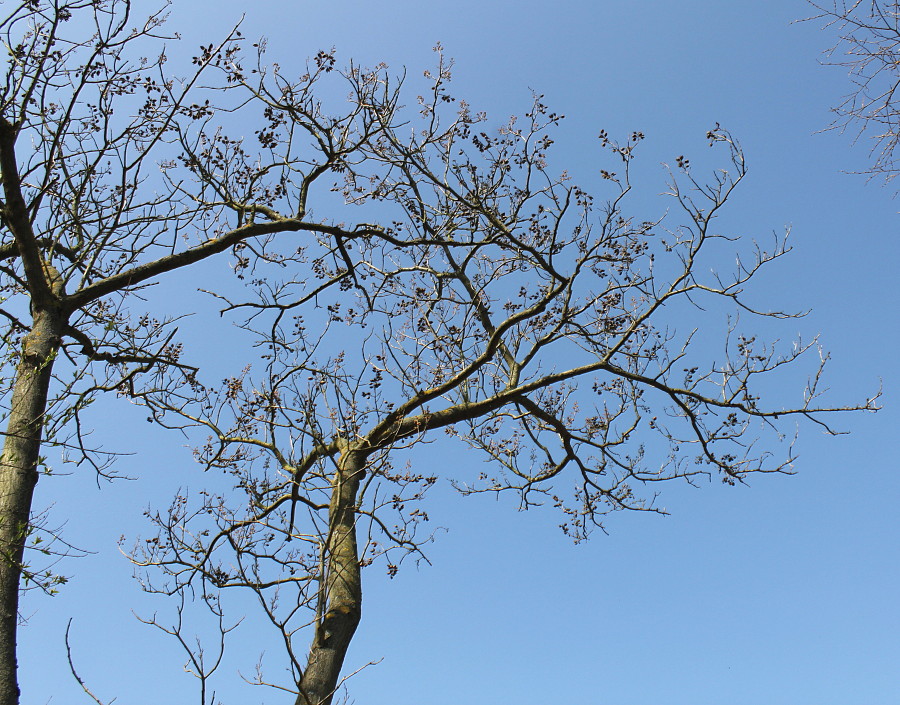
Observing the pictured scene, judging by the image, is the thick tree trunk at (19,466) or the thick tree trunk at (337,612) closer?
the thick tree trunk at (19,466)

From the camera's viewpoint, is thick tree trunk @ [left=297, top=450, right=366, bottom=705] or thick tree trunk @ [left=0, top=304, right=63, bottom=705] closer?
thick tree trunk @ [left=0, top=304, right=63, bottom=705]

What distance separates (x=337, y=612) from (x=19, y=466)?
263 centimetres

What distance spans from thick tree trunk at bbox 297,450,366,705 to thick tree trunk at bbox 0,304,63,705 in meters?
1.90

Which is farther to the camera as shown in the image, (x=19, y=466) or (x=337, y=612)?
(x=337, y=612)

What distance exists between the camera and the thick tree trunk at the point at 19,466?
11.9ft

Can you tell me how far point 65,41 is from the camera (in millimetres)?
4539

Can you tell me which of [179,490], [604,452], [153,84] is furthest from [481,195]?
[179,490]

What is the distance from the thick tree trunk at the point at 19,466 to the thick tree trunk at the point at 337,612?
1.90 m

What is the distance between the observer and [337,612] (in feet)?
18.7

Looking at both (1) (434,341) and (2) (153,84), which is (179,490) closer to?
(1) (434,341)

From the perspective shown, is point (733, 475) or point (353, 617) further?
point (733, 475)

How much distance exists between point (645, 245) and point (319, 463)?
3.52m

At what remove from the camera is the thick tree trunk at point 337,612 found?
535cm

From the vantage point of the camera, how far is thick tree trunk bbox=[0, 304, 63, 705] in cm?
364
